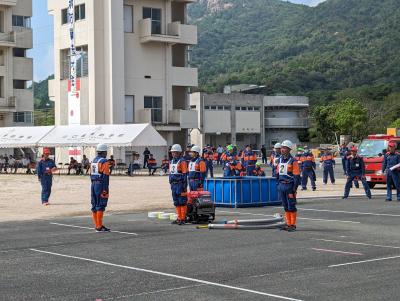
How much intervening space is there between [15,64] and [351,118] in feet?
146

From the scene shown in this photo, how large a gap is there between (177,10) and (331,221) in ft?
152

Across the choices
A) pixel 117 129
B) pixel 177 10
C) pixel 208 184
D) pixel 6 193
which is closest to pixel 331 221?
pixel 208 184

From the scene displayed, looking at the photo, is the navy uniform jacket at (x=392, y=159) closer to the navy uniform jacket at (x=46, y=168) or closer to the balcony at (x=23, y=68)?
the navy uniform jacket at (x=46, y=168)

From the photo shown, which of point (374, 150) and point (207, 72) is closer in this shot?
point (374, 150)

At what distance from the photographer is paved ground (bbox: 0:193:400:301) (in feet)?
32.2

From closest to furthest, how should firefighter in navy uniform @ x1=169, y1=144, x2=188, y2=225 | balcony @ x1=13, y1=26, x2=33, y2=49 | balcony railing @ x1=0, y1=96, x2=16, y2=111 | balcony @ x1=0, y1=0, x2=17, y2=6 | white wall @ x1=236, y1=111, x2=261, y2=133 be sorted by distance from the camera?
firefighter in navy uniform @ x1=169, y1=144, x2=188, y2=225, balcony @ x1=0, y1=0, x2=17, y2=6, balcony railing @ x1=0, y1=96, x2=16, y2=111, balcony @ x1=13, y1=26, x2=33, y2=49, white wall @ x1=236, y1=111, x2=261, y2=133

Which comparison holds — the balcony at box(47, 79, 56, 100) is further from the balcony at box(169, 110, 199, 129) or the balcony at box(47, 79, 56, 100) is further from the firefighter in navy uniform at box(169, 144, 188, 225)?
the firefighter in navy uniform at box(169, 144, 188, 225)

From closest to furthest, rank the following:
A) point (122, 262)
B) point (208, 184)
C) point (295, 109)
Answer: point (122, 262) → point (208, 184) → point (295, 109)

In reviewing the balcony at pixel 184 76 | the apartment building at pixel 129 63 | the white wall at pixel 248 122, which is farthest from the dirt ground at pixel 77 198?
the white wall at pixel 248 122

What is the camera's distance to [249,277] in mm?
10859

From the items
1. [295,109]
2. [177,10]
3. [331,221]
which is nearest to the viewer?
[331,221]

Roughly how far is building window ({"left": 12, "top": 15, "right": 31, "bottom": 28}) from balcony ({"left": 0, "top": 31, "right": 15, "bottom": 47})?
4143 millimetres

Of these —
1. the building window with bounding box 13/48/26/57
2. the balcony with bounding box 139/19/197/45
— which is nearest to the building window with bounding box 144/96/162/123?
the balcony with bounding box 139/19/197/45

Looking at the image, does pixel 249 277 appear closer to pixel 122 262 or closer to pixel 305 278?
pixel 305 278
